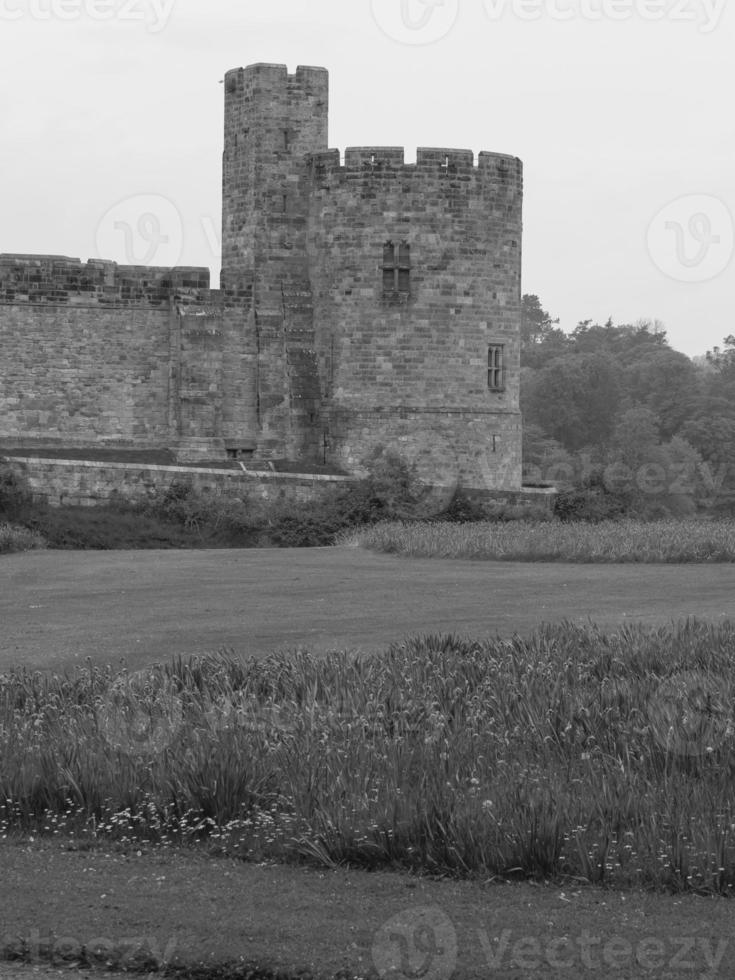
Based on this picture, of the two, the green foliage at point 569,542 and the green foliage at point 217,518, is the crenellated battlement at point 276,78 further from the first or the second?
the green foliage at point 569,542

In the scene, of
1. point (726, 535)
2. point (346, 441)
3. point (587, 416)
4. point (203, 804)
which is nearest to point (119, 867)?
point (203, 804)

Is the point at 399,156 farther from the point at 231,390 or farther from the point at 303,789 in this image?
the point at 303,789

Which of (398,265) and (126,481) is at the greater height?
(398,265)

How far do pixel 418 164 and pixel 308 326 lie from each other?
5.17 m

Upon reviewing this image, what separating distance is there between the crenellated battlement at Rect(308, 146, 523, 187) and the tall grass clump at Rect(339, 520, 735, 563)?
1190 cm

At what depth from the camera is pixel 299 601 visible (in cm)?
2194

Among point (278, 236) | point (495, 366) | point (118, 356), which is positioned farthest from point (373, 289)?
point (118, 356)

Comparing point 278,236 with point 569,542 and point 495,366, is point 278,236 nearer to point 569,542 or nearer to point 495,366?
point 495,366

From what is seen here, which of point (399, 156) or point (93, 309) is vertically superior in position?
point (399, 156)

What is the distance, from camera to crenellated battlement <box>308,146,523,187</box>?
4294cm

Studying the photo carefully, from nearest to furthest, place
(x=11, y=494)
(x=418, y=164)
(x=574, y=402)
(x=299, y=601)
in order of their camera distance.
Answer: (x=299, y=601) → (x=11, y=494) → (x=418, y=164) → (x=574, y=402)

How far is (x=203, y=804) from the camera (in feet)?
37.9

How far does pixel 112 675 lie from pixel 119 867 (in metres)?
4.28

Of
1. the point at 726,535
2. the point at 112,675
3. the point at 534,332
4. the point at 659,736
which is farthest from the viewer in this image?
the point at 534,332
